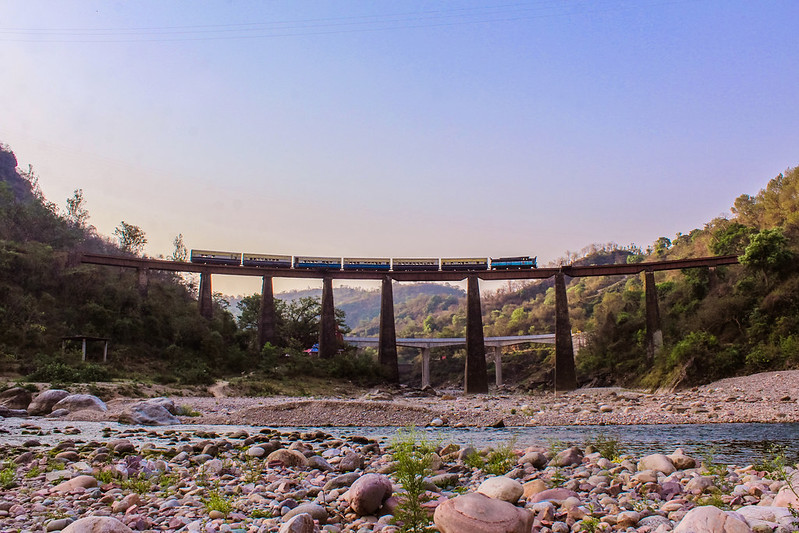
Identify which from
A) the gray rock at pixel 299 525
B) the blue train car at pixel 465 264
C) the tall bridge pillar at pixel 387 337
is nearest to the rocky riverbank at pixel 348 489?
the gray rock at pixel 299 525

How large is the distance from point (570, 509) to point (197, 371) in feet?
129

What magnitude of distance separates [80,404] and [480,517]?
23662 mm

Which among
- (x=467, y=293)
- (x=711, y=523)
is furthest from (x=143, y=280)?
(x=711, y=523)

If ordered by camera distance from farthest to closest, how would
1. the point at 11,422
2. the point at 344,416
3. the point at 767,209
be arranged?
the point at 767,209, the point at 344,416, the point at 11,422

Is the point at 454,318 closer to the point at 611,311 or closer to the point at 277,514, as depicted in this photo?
the point at 611,311

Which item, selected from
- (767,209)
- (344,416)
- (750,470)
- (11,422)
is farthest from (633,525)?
(767,209)

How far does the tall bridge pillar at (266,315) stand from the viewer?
54656 mm

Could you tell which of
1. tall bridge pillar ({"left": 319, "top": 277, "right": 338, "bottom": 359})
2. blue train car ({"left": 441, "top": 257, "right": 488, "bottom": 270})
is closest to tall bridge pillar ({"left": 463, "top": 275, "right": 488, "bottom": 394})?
blue train car ({"left": 441, "top": 257, "right": 488, "bottom": 270})

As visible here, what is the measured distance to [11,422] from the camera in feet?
66.2

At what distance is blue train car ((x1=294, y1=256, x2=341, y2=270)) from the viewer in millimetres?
56156

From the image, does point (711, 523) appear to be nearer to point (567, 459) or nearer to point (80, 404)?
point (567, 459)

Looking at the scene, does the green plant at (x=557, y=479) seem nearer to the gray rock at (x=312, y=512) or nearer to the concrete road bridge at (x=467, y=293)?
the gray rock at (x=312, y=512)

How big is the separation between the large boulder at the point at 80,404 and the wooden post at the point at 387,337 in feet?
107

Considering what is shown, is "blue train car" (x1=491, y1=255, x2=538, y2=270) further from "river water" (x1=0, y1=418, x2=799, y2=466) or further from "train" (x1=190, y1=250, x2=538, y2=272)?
"river water" (x1=0, y1=418, x2=799, y2=466)
